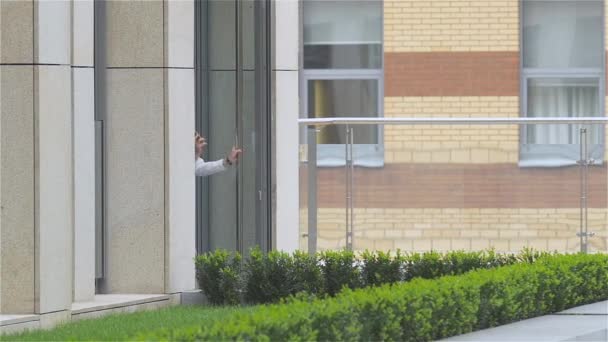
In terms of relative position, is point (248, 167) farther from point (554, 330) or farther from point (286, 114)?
point (554, 330)

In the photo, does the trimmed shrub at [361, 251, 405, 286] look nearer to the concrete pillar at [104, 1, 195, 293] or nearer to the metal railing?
the concrete pillar at [104, 1, 195, 293]

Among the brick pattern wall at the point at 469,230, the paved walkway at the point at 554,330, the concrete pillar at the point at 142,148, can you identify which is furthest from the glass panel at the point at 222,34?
the paved walkway at the point at 554,330

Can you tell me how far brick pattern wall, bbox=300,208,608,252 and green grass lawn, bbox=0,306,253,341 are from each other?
191 inches

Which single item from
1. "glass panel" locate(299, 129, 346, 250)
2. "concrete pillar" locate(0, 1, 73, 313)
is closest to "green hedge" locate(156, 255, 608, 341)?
"concrete pillar" locate(0, 1, 73, 313)

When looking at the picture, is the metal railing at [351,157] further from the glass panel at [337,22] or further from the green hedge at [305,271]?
the glass panel at [337,22]

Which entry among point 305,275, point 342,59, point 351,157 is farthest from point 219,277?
point 342,59

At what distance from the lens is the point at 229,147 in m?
15.8

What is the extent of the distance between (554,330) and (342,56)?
1241 centimetres

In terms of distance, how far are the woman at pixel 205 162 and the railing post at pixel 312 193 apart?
3117 mm

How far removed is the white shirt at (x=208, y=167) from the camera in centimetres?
1521

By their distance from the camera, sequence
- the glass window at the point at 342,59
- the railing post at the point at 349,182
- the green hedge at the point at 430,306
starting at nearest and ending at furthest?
the green hedge at the point at 430,306 < the railing post at the point at 349,182 < the glass window at the point at 342,59

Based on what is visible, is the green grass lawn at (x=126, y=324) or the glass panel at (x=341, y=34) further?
the glass panel at (x=341, y=34)

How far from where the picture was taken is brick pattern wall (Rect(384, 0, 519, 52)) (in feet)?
75.3

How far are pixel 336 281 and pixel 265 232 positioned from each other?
195cm
